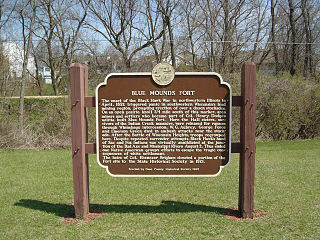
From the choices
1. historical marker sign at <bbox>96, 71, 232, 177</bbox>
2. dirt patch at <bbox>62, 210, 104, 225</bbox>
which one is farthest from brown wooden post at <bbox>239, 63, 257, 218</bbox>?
dirt patch at <bbox>62, 210, 104, 225</bbox>

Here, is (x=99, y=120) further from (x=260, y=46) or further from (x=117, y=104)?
(x=260, y=46)

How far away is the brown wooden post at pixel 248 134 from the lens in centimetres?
485

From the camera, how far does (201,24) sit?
27.1 metres

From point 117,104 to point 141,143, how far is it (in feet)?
2.19

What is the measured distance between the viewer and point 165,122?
499cm

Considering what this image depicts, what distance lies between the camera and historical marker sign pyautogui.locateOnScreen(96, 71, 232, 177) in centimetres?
498

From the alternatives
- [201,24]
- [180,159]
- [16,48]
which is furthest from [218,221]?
[16,48]

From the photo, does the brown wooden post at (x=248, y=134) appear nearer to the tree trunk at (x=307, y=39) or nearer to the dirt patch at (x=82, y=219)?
the dirt patch at (x=82, y=219)

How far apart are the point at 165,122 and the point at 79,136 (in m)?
1.26

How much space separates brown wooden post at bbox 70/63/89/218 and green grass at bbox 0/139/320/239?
35 centimetres

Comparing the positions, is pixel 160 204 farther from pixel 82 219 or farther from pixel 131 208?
pixel 82 219

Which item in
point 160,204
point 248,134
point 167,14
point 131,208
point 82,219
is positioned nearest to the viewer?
point 248,134

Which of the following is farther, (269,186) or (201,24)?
(201,24)

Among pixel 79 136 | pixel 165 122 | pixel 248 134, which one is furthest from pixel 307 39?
pixel 79 136
